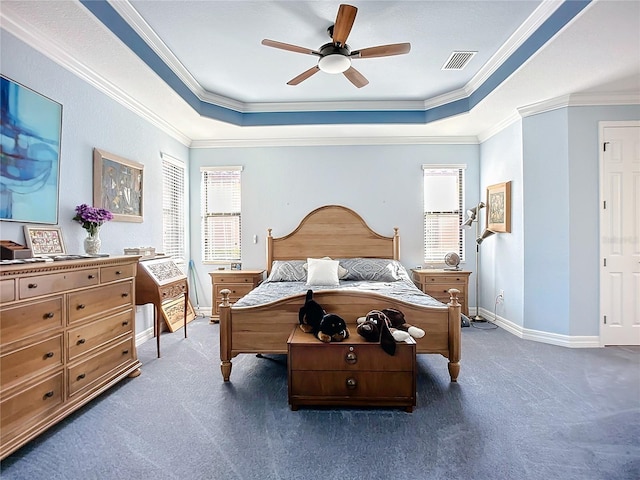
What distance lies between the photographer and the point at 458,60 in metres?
3.37

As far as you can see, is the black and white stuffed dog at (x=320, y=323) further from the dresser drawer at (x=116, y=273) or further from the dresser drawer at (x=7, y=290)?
the dresser drawer at (x=7, y=290)

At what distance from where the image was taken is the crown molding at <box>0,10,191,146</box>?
228 centimetres

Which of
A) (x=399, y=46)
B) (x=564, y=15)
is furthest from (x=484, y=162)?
(x=399, y=46)

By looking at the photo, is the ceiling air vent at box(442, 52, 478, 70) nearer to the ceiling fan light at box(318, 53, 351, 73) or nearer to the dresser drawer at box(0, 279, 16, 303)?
the ceiling fan light at box(318, 53, 351, 73)

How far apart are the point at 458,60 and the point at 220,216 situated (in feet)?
12.5

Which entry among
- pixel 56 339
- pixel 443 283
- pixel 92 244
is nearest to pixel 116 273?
pixel 92 244

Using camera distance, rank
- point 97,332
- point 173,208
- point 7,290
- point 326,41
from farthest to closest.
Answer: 1. point 173,208
2. point 326,41
3. point 97,332
4. point 7,290

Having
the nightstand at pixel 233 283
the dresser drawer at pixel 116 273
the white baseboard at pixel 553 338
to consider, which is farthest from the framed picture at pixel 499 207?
the dresser drawer at pixel 116 273

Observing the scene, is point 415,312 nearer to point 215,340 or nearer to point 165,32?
point 215,340

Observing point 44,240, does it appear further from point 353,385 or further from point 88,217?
point 353,385

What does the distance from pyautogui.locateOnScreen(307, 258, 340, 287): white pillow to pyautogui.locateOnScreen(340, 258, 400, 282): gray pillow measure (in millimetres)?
297

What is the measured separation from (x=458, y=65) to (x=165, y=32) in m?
2.88

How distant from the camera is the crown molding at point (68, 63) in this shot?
228cm

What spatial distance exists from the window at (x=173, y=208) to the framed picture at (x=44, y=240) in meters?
1.84
